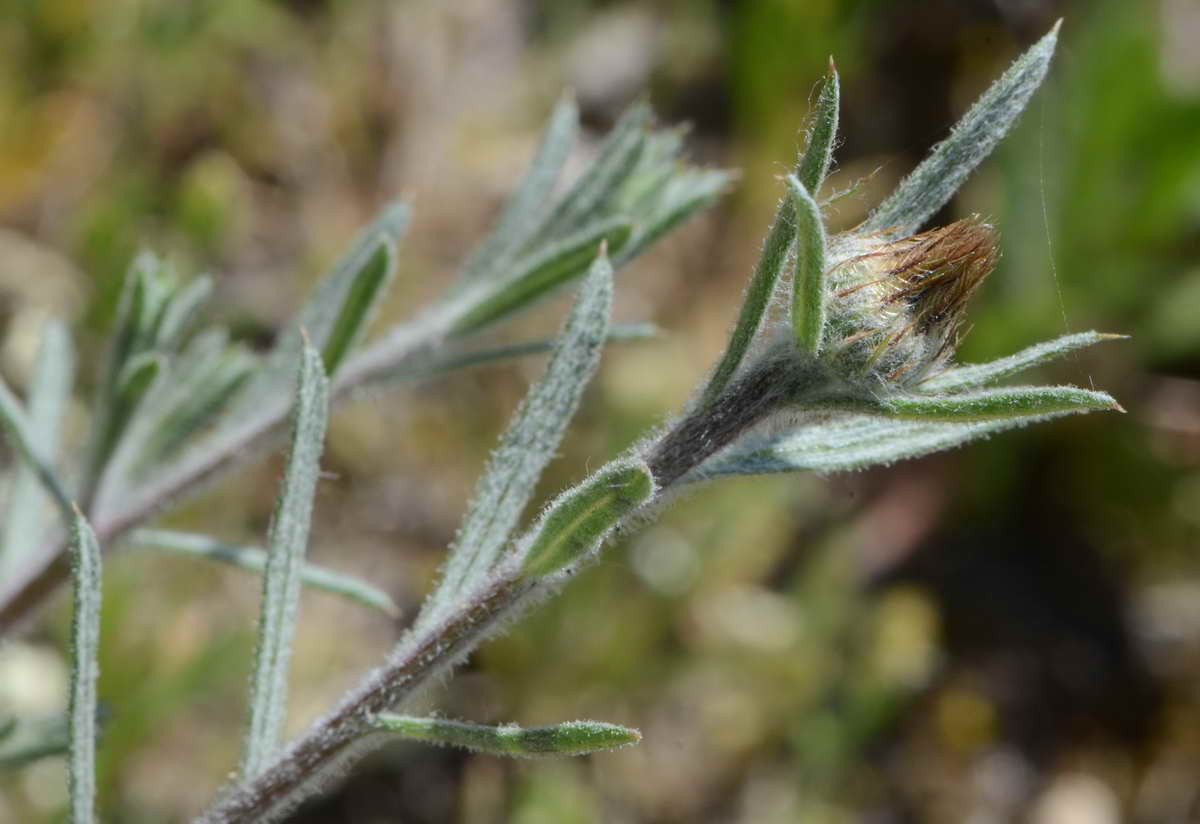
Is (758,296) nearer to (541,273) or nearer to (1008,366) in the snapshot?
(1008,366)

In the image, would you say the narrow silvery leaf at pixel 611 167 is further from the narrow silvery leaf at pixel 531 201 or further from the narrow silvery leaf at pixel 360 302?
the narrow silvery leaf at pixel 360 302

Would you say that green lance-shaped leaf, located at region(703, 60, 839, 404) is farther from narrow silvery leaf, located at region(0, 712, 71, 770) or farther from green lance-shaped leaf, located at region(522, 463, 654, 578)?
narrow silvery leaf, located at region(0, 712, 71, 770)

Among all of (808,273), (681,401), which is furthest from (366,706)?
(681,401)

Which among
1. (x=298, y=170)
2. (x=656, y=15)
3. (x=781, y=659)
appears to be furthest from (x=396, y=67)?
(x=781, y=659)

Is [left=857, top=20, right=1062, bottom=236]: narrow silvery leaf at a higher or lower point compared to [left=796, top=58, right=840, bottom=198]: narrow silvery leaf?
higher

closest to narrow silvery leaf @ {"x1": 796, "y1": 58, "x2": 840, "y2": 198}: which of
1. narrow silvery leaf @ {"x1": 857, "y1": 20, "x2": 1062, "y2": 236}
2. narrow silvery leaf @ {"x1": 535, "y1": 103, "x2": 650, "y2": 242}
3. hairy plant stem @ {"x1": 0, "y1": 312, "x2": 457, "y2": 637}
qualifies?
narrow silvery leaf @ {"x1": 857, "y1": 20, "x2": 1062, "y2": 236}

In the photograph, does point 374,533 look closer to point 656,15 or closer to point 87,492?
point 87,492
